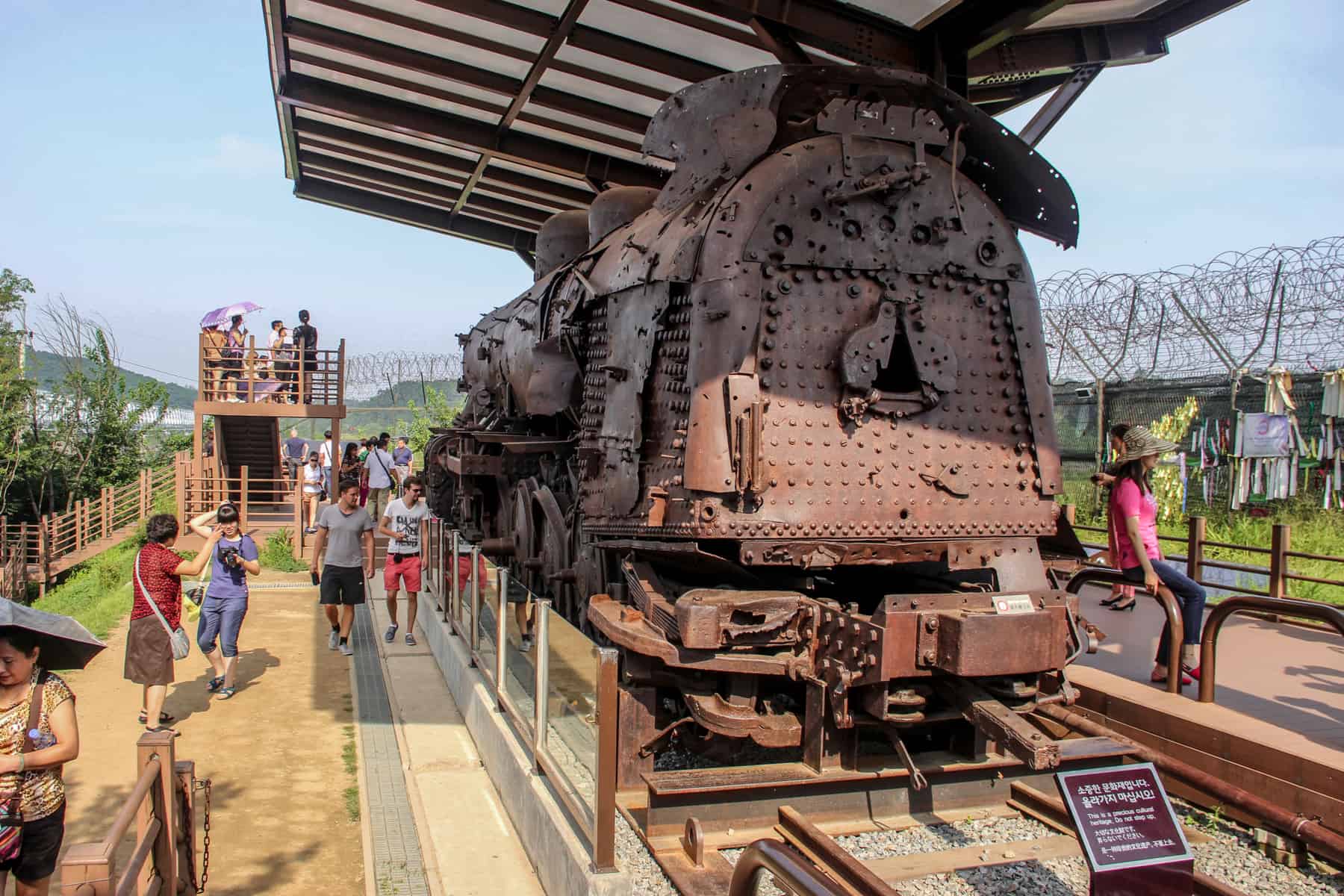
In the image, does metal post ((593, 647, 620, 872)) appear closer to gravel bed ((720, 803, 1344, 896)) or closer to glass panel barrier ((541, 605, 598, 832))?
glass panel barrier ((541, 605, 598, 832))

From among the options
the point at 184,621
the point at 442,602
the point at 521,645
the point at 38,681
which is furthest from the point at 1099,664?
the point at 184,621

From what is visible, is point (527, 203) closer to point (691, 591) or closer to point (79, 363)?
point (691, 591)

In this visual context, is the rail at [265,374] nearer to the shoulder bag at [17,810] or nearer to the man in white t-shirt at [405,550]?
the man in white t-shirt at [405,550]

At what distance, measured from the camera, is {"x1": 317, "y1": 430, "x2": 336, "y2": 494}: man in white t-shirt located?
52.4 feet

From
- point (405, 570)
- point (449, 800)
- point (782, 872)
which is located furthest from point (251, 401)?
point (782, 872)

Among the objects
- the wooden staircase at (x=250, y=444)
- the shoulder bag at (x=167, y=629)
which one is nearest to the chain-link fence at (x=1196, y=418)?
the shoulder bag at (x=167, y=629)

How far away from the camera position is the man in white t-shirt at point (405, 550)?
9.57 meters

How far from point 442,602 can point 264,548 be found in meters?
7.04

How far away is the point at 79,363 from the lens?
22.8 m

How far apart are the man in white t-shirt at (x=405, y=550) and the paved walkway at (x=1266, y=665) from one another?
5.92 meters

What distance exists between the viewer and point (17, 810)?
10.7ft

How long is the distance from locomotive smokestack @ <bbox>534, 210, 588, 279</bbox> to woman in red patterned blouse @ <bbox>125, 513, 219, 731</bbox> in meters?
4.92

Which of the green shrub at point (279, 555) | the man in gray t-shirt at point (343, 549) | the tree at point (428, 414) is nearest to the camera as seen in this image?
the man in gray t-shirt at point (343, 549)

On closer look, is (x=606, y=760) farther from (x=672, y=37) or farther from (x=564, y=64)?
(x=564, y=64)
